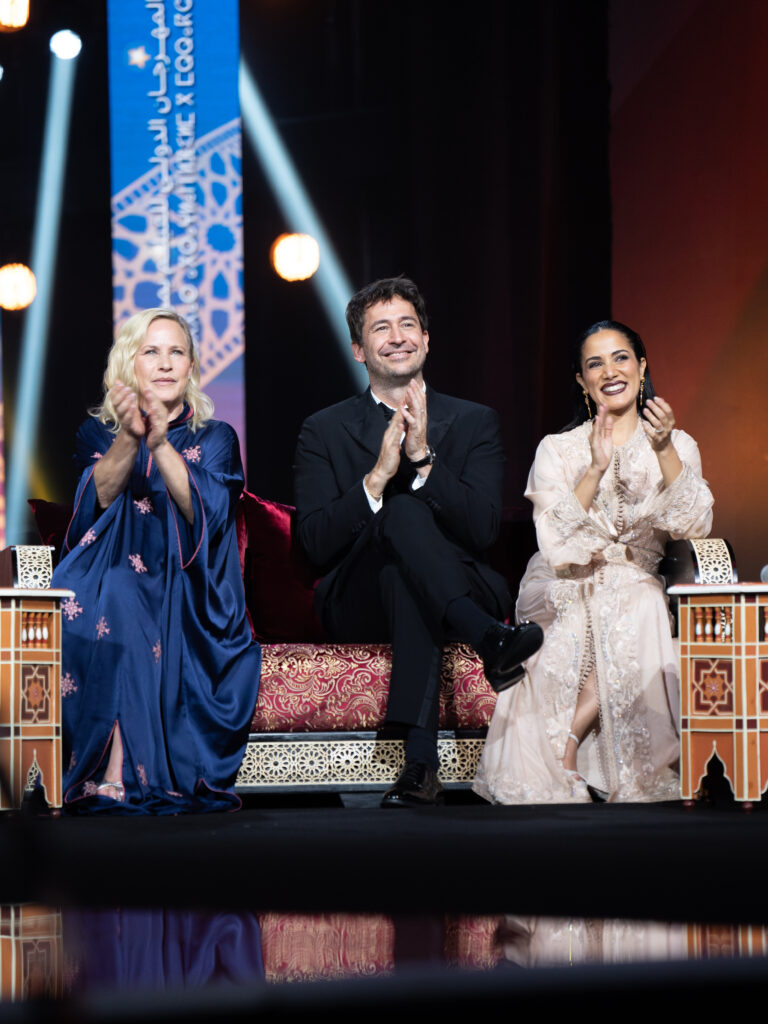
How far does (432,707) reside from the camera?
9.70 ft

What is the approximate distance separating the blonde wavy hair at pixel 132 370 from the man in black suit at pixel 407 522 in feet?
0.97

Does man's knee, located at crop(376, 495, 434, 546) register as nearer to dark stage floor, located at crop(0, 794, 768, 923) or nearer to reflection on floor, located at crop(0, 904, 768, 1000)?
dark stage floor, located at crop(0, 794, 768, 923)

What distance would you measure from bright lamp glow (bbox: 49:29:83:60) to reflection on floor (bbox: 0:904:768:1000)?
383cm

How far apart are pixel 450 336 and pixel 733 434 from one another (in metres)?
1.10

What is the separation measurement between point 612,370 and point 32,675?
163cm

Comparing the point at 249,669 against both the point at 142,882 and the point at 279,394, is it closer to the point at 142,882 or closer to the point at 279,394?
the point at 142,882

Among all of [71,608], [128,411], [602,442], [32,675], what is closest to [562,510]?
[602,442]

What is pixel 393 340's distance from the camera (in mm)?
3465

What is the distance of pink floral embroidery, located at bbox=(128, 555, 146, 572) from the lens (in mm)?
3096

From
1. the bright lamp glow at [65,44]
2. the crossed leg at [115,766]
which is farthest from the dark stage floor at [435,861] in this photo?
the bright lamp glow at [65,44]

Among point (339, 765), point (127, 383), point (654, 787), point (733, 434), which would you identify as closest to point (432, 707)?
point (339, 765)

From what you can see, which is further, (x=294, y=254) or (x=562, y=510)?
(x=294, y=254)

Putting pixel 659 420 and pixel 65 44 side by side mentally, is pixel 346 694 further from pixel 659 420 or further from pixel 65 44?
pixel 65 44

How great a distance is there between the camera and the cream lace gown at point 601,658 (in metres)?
3.06
